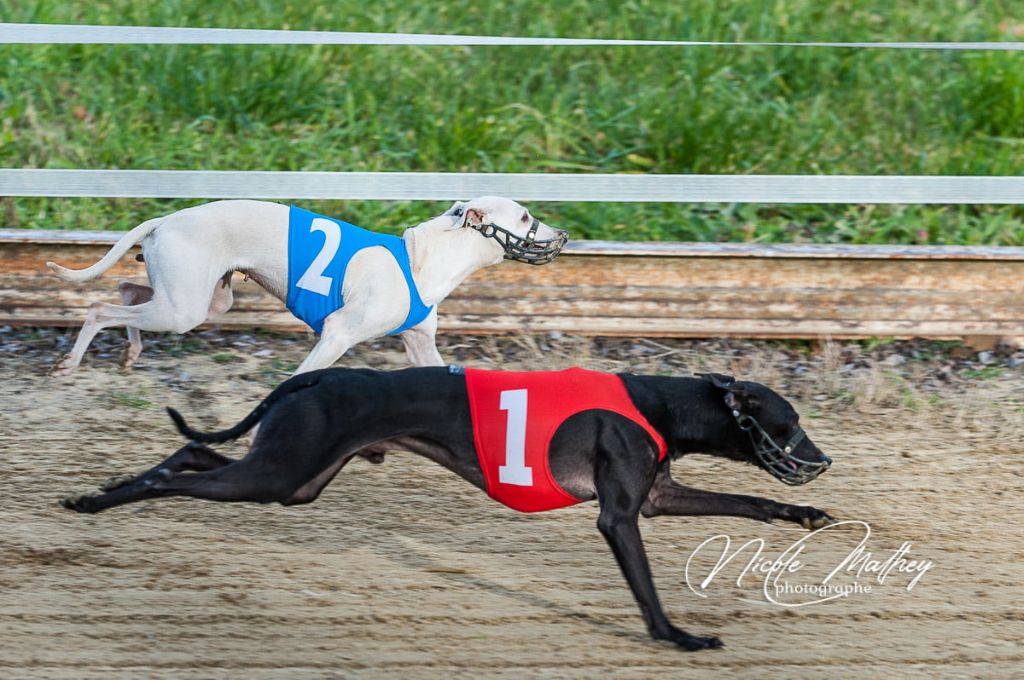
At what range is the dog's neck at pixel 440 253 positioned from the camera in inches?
197

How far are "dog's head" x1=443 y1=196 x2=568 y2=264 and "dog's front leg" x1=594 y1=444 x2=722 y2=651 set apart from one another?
1568 millimetres

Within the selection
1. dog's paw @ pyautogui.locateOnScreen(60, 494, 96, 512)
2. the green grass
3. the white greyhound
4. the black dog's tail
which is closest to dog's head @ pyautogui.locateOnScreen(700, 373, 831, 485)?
the black dog's tail

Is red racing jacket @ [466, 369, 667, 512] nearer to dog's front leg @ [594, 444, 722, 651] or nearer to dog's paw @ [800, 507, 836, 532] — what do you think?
dog's front leg @ [594, 444, 722, 651]

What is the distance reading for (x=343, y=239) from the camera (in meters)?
4.88

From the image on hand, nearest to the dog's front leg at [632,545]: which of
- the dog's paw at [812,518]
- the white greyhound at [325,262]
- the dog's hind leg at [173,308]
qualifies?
the dog's paw at [812,518]

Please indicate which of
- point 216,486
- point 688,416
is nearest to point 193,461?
point 216,486

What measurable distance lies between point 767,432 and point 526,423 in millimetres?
763

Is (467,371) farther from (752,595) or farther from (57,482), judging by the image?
(57,482)

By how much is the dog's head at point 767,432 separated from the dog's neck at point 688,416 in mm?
19

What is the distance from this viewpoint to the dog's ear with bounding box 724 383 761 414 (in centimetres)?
377

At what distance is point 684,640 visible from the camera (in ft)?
11.7

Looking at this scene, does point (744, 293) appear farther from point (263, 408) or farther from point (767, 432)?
point (263, 408)

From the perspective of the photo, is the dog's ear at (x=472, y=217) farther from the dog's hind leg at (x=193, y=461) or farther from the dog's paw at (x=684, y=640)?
the dog's paw at (x=684, y=640)

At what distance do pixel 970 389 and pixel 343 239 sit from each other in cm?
333
